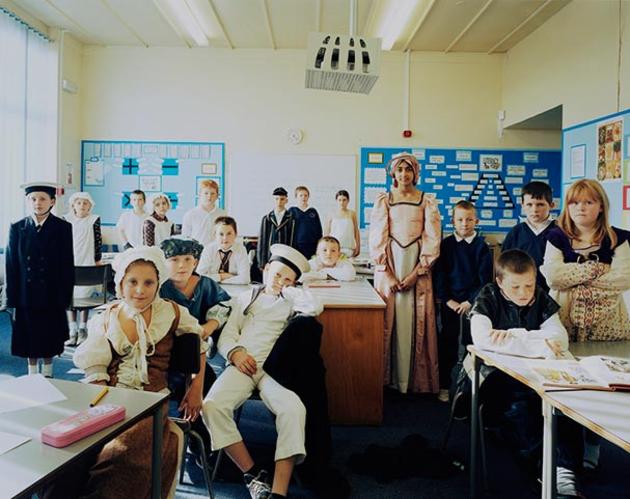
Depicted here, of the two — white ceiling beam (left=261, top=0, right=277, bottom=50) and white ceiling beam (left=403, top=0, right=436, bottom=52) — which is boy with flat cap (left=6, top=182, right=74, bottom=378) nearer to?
white ceiling beam (left=261, top=0, right=277, bottom=50)

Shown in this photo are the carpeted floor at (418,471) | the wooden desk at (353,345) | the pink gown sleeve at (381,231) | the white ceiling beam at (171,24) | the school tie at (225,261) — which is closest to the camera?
the carpeted floor at (418,471)

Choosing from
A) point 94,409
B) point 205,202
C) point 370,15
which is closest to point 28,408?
point 94,409

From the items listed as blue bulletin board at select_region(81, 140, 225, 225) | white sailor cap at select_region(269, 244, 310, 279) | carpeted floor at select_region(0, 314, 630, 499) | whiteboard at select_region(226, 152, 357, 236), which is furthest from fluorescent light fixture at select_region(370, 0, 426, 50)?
carpeted floor at select_region(0, 314, 630, 499)

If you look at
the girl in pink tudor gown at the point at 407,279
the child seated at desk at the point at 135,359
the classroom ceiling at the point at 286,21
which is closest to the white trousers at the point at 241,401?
the child seated at desk at the point at 135,359

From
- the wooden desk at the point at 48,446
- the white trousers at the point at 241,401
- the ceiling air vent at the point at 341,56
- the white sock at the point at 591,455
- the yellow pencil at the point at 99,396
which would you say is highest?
the ceiling air vent at the point at 341,56

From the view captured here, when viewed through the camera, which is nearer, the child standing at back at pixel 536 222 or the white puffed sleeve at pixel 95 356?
the white puffed sleeve at pixel 95 356

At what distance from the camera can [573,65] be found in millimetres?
4395

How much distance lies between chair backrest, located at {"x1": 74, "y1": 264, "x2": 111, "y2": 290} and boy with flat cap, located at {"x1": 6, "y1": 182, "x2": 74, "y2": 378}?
72cm

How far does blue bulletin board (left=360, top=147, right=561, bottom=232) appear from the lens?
5930 millimetres

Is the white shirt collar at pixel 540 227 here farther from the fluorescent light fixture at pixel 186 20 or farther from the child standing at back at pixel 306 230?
the fluorescent light fixture at pixel 186 20

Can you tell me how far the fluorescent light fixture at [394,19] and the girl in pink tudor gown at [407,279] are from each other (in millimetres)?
2433

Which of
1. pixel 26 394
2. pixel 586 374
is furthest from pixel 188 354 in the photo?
pixel 586 374

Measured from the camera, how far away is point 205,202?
418cm

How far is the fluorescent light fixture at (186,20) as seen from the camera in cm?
471
